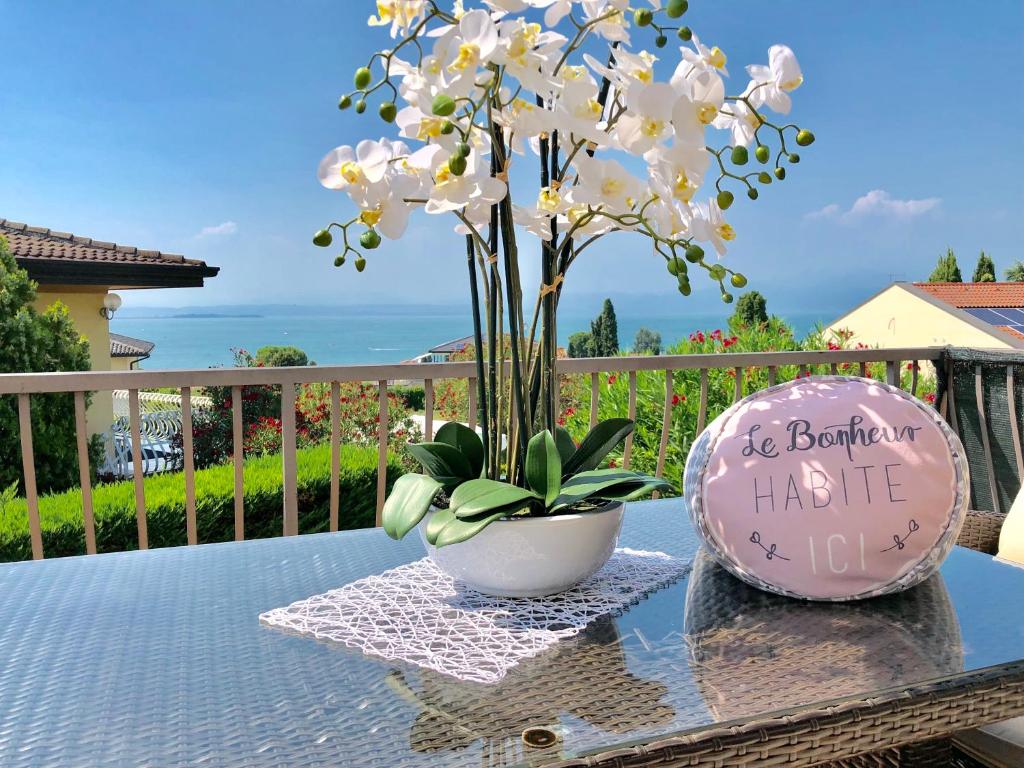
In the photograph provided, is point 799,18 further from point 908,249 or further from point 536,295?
point 536,295

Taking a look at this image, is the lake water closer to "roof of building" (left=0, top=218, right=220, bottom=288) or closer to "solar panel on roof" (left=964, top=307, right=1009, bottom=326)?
"solar panel on roof" (left=964, top=307, right=1009, bottom=326)

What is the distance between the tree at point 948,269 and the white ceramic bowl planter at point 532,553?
2482 centimetres

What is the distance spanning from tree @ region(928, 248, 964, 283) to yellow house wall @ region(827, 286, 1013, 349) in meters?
3.56

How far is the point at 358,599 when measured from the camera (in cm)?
104

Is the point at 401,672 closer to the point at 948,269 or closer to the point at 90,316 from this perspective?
the point at 90,316

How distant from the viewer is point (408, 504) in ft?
3.09

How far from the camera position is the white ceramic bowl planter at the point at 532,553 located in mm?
933

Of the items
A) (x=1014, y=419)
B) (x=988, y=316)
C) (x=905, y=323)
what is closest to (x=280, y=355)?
(x=988, y=316)

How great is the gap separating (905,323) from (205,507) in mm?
18424

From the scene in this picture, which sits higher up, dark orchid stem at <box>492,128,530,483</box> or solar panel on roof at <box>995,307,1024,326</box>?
solar panel on roof at <box>995,307,1024,326</box>

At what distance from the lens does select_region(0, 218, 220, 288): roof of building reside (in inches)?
358

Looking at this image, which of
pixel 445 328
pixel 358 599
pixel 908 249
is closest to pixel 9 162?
pixel 445 328

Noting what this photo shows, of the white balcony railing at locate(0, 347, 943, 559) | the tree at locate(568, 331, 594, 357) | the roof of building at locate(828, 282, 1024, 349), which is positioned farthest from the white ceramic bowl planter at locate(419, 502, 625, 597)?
the tree at locate(568, 331, 594, 357)

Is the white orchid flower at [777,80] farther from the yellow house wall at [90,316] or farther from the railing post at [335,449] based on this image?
the yellow house wall at [90,316]
